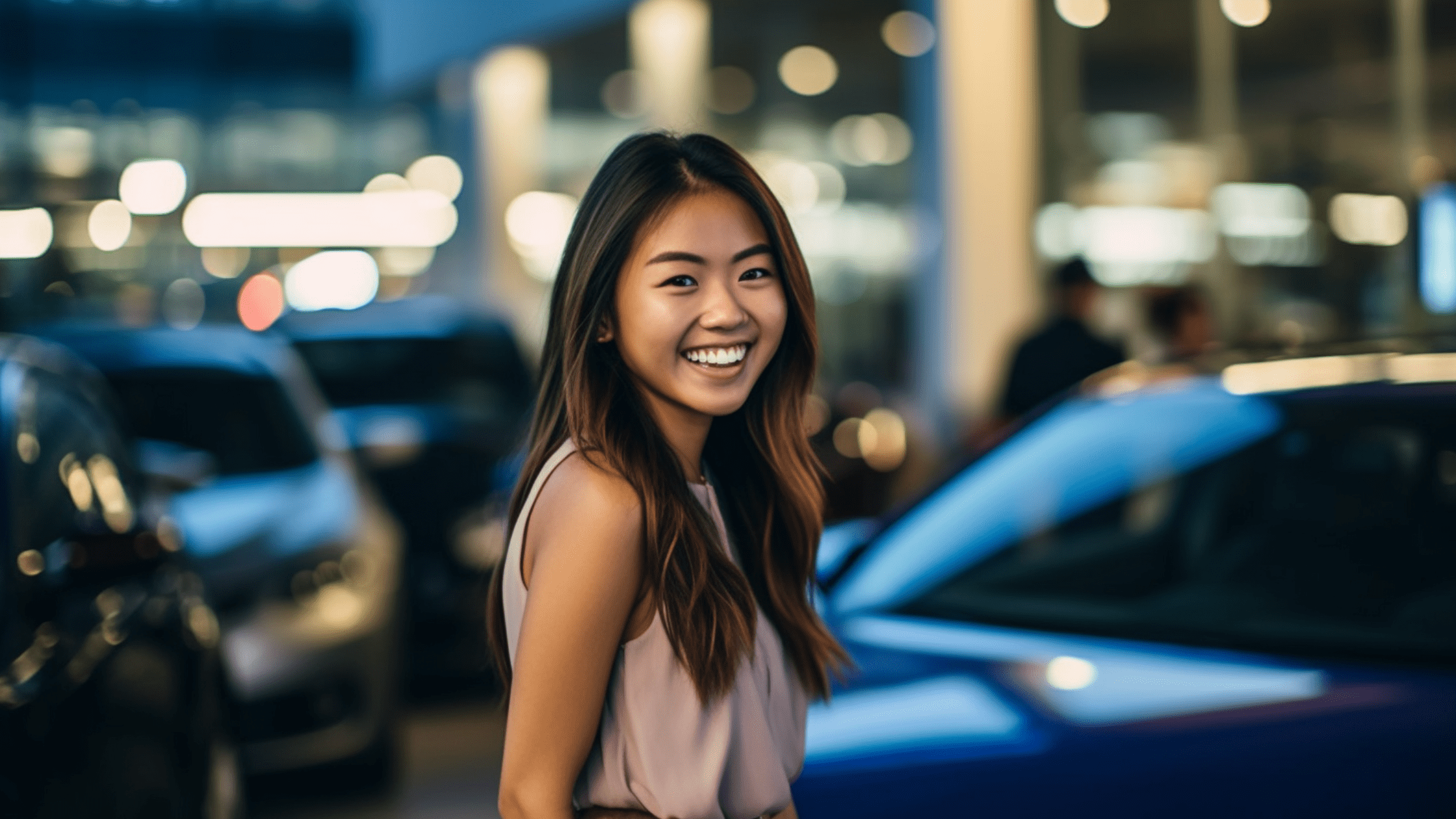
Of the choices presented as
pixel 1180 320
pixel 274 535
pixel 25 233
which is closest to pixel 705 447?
pixel 274 535

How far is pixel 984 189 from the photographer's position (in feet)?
38.9

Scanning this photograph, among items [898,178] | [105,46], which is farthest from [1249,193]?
[105,46]

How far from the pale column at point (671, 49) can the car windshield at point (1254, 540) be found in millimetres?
12461

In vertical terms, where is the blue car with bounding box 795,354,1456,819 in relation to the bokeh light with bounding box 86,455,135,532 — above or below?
below

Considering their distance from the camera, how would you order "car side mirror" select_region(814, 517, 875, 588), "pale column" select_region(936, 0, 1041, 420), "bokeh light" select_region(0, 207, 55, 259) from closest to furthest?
"car side mirror" select_region(814, 517, 875, 588) < "pale column" select_region(936, 0, 1041, 420) < "bokeh light" select_region(0, 207, 55, 259)

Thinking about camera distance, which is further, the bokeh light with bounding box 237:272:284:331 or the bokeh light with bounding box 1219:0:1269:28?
the bokeh light with bounding box 237:272:284:331

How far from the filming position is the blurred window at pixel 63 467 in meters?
3.93

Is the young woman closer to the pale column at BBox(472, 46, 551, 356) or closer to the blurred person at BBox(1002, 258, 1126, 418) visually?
the blurred person at BBox(1002, 258, 1126, 418)

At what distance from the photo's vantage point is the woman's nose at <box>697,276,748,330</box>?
1.83 m

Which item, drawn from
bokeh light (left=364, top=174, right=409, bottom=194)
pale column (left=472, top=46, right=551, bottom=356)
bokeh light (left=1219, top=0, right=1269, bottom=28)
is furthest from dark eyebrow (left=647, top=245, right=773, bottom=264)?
bokeh light (left=364, top=174, right=409, bottom=194)

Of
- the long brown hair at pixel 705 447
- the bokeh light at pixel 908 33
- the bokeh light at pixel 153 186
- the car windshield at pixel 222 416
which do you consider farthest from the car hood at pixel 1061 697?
the bokeh light at pixel 153 186

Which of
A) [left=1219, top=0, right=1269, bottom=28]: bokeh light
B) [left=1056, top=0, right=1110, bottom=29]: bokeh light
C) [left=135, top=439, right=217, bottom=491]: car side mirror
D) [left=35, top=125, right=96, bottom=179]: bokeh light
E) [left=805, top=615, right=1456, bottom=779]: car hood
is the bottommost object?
[left=805, top=615, right=1456, bottom=779]: car hood

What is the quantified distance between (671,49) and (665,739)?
15.2 metres

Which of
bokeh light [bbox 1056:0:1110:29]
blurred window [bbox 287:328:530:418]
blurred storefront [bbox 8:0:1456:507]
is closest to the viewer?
blurred window [bbox 287:328:530:418]
